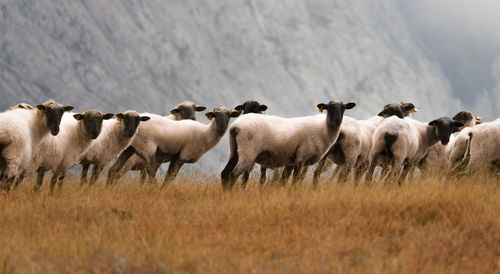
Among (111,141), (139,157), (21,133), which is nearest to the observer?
(21,133)

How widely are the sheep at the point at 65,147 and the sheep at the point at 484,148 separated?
7881mm

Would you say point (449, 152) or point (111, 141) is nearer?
point (111, 141)

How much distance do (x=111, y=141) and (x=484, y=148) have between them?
8032mm

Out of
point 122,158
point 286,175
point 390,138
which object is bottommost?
point 286,175

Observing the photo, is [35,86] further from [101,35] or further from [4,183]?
[4,183]

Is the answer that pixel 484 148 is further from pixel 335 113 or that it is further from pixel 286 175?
pixel 286 175

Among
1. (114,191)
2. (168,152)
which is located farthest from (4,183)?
(168,152)

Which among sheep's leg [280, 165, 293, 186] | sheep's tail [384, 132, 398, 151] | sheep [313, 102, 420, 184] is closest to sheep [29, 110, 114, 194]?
sheep's leg [280, 165, 293, 186]

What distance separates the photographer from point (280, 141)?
525 inches

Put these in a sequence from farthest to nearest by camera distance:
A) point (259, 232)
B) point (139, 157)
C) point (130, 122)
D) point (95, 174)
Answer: point (139, 157), point (130, 122), point (95, 174), point (259, 232)

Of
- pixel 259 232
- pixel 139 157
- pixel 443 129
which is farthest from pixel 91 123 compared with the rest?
pixel 443 129

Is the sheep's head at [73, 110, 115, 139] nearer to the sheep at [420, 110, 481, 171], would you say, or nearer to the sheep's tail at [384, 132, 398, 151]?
the sheep's tail at [384, 132, 398, 151]

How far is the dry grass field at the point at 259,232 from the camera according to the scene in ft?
23.5

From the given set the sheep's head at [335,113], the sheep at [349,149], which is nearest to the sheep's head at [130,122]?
the sheep at [349,149]
